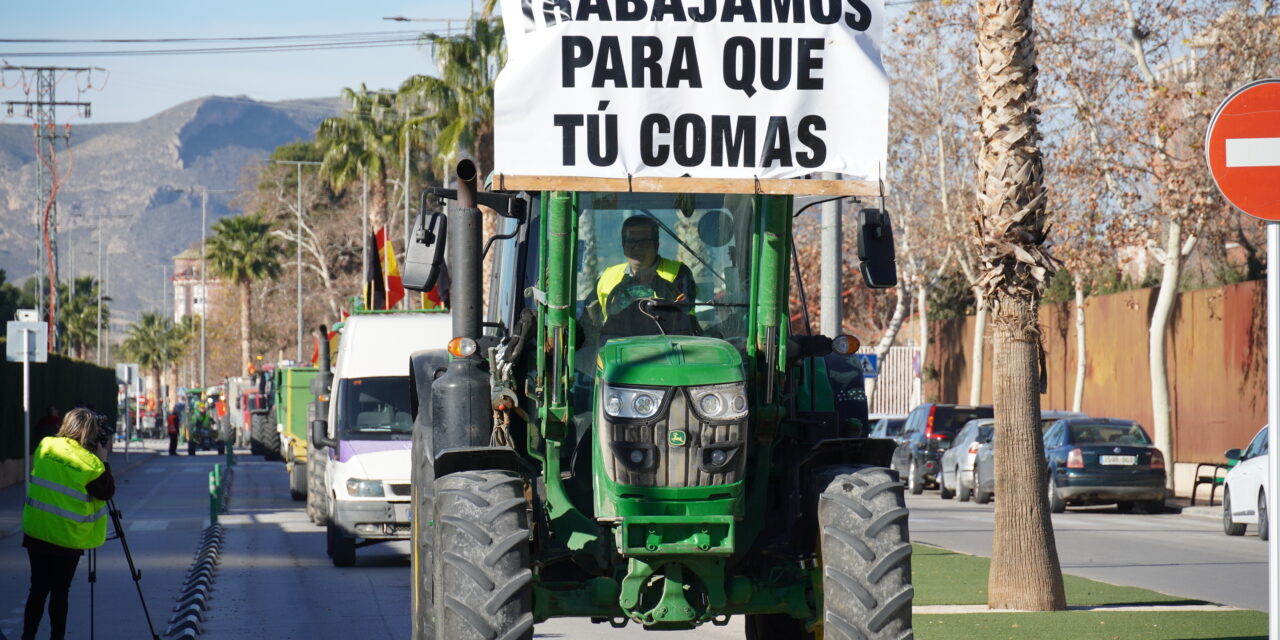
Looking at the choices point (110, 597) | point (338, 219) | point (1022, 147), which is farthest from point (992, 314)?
point (338, 219)

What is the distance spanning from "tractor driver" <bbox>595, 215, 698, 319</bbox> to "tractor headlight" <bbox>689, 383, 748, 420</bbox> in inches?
35.7

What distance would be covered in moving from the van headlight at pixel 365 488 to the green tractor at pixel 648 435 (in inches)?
347

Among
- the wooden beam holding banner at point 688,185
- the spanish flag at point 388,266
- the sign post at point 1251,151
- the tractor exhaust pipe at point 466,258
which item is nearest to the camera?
the sign post at point 1251,151

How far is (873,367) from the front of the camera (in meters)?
31.5

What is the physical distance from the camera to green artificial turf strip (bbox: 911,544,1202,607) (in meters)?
13.2

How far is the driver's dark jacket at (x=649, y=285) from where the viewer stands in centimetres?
788

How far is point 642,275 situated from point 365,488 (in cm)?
1003

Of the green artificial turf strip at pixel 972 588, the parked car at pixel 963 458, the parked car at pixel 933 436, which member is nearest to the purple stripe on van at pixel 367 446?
the green artificial turf strip at pixel 972 588

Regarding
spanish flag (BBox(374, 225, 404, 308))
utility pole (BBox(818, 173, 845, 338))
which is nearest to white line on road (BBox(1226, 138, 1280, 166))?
utility pole (BBox(818, 173, 845, 338))

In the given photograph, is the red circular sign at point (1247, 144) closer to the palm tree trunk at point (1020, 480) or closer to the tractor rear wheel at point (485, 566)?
the tractor rear wheel at point (485, 566)

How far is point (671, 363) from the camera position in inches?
280

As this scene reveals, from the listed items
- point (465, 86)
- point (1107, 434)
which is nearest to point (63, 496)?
point (1107, 434)

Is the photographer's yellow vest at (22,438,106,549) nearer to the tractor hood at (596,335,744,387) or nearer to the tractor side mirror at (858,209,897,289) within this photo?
the tractor hood at (596,335,744,387)

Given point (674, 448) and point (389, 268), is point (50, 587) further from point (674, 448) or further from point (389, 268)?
point (389, 268)
